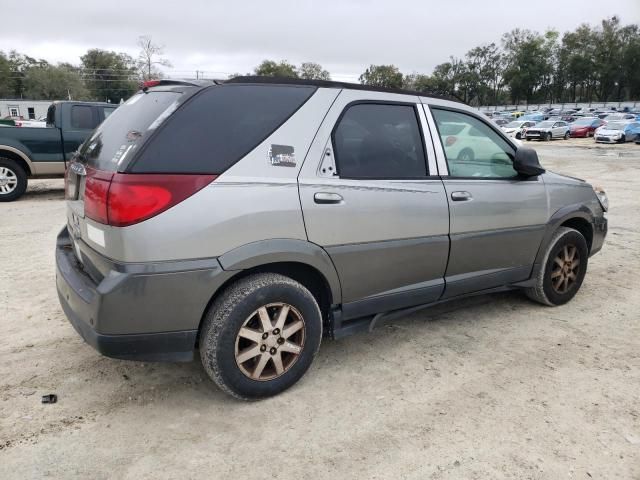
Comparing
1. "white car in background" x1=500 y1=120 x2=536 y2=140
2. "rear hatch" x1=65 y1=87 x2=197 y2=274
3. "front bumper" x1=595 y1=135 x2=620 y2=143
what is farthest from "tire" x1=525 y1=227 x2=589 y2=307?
"white car in background" x1=500 y1=120 x2=536 y2=140

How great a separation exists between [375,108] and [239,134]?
1.03m

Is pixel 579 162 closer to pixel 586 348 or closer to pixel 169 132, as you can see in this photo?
pixel 586 348

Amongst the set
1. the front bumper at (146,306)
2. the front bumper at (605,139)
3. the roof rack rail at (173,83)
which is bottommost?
the front bumper at (146,306)

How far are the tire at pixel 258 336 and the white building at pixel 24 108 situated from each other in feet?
196

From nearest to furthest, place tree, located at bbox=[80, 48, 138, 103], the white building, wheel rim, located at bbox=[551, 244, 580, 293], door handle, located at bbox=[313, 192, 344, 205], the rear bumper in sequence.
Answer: door handle, located at bbox=[313, 192, 344, 205]
wheel rim, located at bbox=[551, 244, 580, 293]
the rear bumper
the white building
tree, located at bbox=[80, 48, 138, 103]

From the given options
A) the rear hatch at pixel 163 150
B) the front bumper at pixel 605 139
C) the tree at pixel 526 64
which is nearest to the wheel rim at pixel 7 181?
the rear hatch at pixel 163 150

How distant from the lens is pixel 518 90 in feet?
330

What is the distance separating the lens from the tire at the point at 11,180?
9.07 meters

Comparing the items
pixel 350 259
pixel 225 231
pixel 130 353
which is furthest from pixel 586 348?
pixel 130 353

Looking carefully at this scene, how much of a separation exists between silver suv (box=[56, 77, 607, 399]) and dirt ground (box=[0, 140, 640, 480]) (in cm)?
32

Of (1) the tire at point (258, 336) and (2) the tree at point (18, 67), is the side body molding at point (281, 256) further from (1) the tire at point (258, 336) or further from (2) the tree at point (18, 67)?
(2) the tree at point (18, 67)

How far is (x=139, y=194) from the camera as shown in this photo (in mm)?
2412

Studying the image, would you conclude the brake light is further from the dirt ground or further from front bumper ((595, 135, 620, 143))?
front bumper ((595, 135, 620, 143))

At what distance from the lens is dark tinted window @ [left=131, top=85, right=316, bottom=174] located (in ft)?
8.23
